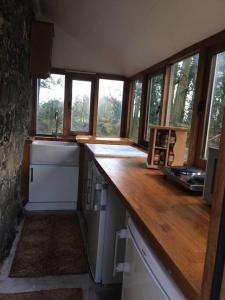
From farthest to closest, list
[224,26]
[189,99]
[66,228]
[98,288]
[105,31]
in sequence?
[66,228], [105,31], [189,99], [98,288], [224,26]

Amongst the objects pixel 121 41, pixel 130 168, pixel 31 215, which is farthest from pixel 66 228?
pixel 121 41

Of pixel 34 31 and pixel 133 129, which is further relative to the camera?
pixel 133 129

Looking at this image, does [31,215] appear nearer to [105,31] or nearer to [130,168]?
[130,168]

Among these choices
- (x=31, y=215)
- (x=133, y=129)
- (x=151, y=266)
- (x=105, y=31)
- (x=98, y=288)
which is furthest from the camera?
(x=133, y=129)

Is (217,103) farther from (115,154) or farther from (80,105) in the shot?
(80,105)

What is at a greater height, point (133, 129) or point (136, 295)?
point (133, 129)

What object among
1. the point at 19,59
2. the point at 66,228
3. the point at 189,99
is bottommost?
the point at 66,228

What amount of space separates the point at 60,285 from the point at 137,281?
1217 millimetres

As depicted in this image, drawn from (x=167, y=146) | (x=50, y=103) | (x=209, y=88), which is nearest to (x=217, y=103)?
(x=209, y=88)

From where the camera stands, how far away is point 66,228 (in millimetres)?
2854

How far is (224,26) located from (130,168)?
1.06 meters

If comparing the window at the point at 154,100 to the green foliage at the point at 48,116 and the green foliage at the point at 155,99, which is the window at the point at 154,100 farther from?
the green foliage at the point at 48,116

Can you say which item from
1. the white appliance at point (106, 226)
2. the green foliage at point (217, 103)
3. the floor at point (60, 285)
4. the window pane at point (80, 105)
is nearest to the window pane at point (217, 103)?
the green foliage at point (217, 103)

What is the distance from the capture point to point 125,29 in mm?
2361
